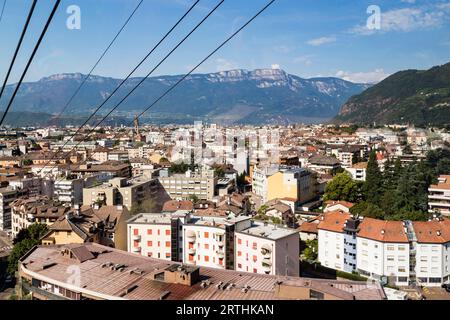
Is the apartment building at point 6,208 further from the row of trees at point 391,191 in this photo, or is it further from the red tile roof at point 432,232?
the red tile roof at point 432,232

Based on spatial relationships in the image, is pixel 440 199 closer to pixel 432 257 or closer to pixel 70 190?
pixel 432 257

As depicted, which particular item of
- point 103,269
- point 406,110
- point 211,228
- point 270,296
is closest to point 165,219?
point 211,228

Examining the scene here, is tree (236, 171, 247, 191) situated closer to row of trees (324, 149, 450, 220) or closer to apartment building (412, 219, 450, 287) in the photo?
row of trees (324, 149, 450, 220)

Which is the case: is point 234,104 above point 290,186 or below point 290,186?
above

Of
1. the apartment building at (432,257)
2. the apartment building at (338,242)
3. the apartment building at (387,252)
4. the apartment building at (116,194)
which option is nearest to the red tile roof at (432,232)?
the apartment building at (432,257)

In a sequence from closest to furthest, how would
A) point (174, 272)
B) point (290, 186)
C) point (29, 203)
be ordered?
point (174, 272)
point (29, 203)
point (290, 186)

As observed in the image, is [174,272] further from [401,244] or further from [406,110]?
[406,110]

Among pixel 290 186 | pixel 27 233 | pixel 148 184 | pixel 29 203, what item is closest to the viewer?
pixel 27 233

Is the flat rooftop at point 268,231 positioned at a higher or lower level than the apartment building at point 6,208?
higher
